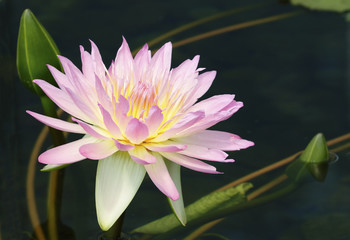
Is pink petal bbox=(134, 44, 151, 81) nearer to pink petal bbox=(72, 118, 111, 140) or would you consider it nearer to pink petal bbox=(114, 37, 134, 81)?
pink petal bbox=(114, 37, 134, 81)

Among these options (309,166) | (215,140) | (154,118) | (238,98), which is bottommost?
(309,166)

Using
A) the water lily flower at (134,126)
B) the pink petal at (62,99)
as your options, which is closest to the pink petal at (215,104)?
the water lily flower at (134,126)

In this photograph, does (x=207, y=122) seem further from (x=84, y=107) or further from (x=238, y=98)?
(x=238, y=98)

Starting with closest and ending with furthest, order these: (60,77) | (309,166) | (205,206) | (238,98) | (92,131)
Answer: (92,131), (60,77), (205,206), (309,166), (238,98)

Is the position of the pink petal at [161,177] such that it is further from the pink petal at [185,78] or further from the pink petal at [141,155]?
the pink petal at [185,78]

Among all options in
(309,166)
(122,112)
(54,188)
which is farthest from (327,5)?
(122,112)

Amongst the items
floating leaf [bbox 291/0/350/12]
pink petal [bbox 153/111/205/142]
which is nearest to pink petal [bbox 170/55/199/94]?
pink petal [bbox 153/111/205/142]

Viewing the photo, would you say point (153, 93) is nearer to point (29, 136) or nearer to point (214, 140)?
point (214, 140)
